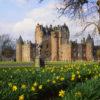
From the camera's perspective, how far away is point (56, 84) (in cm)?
1141

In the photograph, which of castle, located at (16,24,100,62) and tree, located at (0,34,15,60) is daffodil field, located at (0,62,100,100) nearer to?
castle, located at (16,24,100,62)

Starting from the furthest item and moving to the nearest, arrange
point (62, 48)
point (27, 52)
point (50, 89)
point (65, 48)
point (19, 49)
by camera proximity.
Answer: point (19, 49), point (27, 52), point (62, 48), point (65, 48), point (50, 89)

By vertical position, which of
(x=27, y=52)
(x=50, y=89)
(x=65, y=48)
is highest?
(x=65, y=48)

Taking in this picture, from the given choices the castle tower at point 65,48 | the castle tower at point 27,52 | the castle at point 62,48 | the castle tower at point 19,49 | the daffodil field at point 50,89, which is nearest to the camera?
the daffodil field at point 50,89

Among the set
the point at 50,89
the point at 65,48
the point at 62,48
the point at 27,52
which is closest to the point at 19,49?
the point at 27,52

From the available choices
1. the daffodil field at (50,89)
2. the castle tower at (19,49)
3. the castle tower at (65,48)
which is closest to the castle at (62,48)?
the castle tower at (65,48)

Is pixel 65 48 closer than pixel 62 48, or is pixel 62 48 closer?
pixel 65 48

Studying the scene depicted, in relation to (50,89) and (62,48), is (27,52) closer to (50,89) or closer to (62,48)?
(62,48)

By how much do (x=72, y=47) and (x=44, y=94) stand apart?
8336cm

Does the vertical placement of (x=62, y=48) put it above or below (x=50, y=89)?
above

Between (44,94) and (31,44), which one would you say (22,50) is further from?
(44,94)

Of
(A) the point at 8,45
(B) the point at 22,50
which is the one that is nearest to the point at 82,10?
(B) the point at 22,50

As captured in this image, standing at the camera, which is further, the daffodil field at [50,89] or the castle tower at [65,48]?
the castle tower at [65,48]

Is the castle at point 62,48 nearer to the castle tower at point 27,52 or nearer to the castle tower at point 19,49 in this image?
the castle tower at point 27,52
